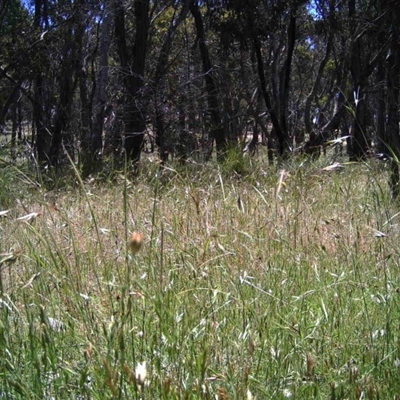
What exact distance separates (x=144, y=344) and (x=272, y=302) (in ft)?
1.53

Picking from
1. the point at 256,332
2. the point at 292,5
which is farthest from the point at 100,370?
the point at 292,5

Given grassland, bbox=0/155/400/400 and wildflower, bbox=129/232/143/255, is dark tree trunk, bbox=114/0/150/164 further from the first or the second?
wildflower, bbox=129/232/143/255

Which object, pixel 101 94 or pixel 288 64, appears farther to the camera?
pixel 288 64

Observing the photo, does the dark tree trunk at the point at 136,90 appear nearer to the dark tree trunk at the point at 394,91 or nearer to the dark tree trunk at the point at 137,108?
the dark tree trunk at the point at 137,108

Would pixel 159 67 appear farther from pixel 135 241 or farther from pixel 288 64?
pixel 135 241

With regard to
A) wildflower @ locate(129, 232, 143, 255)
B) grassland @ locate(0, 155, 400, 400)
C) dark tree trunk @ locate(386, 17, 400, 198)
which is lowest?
grassland @ locate(0, 155, 400, 400)

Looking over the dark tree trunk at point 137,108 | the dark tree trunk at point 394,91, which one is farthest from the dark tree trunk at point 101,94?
the dark tree trunk at point 394,91

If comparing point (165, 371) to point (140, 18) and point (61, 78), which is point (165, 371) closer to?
→ point (140, 18)

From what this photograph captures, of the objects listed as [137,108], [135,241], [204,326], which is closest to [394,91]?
[204,326]

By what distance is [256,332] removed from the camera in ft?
6.47

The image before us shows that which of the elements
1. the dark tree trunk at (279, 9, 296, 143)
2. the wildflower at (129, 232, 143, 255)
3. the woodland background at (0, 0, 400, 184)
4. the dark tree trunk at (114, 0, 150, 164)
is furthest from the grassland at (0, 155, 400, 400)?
the dark tree trunk at (279, 9, 296, 143)

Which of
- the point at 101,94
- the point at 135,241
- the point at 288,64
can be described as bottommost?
the point at 135,241

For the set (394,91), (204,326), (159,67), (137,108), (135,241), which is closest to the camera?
(135,241)

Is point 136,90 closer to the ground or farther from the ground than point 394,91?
farther from the ground
